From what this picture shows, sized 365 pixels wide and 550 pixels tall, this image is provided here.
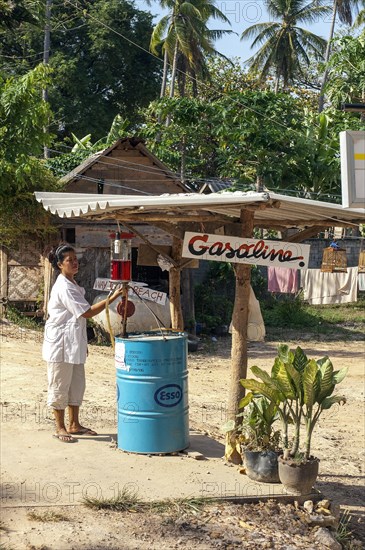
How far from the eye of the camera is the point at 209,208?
688cm

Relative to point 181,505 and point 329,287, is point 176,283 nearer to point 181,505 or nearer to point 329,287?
point 181,505

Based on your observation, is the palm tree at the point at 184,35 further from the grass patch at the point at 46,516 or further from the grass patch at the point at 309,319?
the grass patch at the point at 46,516

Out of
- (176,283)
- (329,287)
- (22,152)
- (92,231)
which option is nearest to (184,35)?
(329,287)

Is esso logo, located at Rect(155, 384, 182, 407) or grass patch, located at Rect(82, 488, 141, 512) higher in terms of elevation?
esso logo, located at Rect(155, 384, 182, 407)

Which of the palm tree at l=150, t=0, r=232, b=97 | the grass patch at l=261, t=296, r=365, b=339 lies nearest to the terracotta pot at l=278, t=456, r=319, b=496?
the grass patch at l=261, t=296, r=365, b=339

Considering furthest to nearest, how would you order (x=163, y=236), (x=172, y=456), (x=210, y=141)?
(x=210, y=141) < (x=163, y=236) < (x=172, y=456)

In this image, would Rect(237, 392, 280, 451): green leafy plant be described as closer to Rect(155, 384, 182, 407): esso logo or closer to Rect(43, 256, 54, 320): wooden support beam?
Rect(155, 384, 182, 407): esso logo

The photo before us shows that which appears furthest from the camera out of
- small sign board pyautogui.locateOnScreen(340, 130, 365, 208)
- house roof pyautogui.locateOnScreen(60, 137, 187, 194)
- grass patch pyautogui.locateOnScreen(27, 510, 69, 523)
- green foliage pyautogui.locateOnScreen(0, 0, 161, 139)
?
green foliage pyautogui.locateOnScreen(0, 0, 161, 139)

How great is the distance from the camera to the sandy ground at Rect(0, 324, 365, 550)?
5430mm

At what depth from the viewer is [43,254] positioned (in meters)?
15.5

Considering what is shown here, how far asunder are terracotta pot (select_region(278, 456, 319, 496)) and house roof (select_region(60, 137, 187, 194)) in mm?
10419

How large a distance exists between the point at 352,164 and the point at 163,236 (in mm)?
11416

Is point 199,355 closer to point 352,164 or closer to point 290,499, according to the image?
point 290,499

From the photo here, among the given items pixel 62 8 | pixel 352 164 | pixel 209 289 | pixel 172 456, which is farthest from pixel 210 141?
pixel 352 164
